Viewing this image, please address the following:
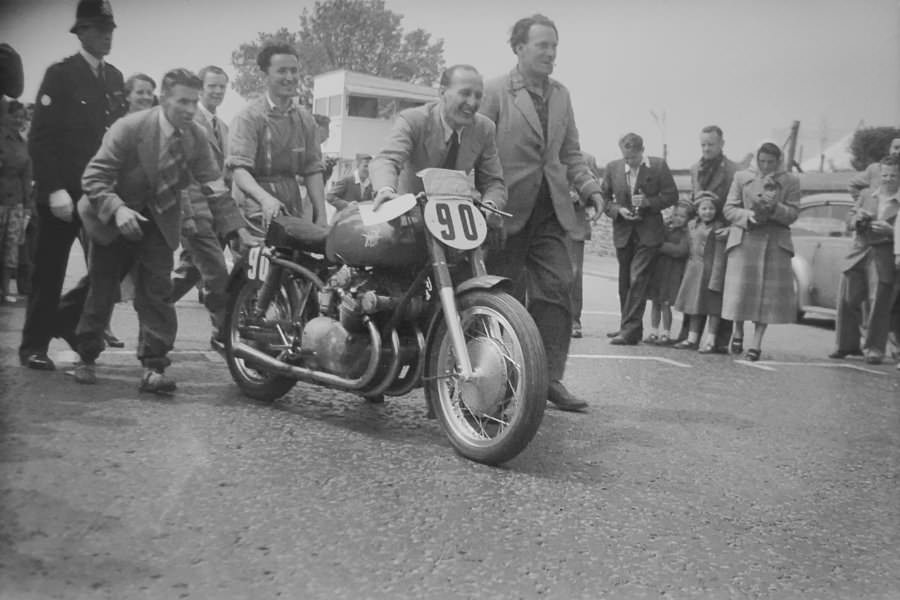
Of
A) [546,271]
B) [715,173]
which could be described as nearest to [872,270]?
[715,173]

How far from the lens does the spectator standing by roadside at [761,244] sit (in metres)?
8.59

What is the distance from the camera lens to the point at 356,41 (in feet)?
13.8

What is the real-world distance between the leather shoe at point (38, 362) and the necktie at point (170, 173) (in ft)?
3.22

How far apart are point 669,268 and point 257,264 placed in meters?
5.05

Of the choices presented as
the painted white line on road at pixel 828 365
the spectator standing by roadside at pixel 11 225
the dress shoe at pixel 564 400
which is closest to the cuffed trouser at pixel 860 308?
the painted white line on road at pixel 828 365

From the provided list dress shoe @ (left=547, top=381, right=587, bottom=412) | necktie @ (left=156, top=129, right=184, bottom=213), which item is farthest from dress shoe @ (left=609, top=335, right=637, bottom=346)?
necktie @ (left=156, top=129, right=184, bottom=213)

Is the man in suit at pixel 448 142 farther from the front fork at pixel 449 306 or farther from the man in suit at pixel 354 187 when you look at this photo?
the man in suit at pixel 354 187

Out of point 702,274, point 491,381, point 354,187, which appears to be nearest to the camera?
point 491,381

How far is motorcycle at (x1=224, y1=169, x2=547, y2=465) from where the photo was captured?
13.5 ft

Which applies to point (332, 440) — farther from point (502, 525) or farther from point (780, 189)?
point (780, 189)

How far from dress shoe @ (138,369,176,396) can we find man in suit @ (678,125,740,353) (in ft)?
16.7

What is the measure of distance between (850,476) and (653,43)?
1892mm

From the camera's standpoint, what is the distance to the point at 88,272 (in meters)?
5.35

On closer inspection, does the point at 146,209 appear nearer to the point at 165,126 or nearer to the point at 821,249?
the point at 165,126
